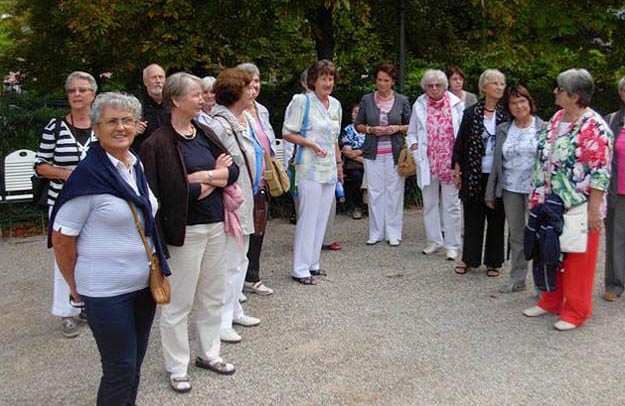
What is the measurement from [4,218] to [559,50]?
27.0 feet

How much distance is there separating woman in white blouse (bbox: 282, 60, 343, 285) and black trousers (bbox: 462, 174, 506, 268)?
1349 mm

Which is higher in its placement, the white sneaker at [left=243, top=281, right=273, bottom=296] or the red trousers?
the red trousers

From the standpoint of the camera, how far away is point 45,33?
14.2m

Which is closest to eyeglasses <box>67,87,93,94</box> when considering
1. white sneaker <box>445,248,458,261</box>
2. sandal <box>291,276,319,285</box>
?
sandal <box>291,276,319,285</box>

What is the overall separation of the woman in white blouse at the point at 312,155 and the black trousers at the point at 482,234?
1349 mm

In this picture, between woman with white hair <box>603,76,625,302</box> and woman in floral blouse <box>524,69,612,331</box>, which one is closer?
woman in floral blouse <box>524,69,612,331</box>

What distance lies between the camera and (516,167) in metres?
5.67

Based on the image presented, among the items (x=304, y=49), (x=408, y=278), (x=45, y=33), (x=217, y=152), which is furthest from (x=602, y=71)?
(x=45, y=33)

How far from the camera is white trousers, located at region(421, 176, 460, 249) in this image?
7023 millimetres

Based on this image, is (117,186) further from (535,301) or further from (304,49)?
(304,49)

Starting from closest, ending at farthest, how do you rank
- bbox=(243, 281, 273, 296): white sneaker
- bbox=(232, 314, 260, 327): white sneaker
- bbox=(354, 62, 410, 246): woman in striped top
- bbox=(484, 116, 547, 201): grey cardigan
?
bbox=(232, 314, 260, 327): white sneaker, bbox=(484, 116, 547, 201): grey cardigan, bbox=(243, 281, 273, 296): white sneaker, bbox=(354, 62, 410, 246): woman in striped top

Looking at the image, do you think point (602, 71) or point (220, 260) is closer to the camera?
point (220, 260)

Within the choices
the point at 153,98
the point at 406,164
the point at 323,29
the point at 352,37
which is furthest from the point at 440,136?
the point at 352,37

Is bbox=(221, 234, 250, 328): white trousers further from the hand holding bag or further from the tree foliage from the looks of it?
the tree foliage
